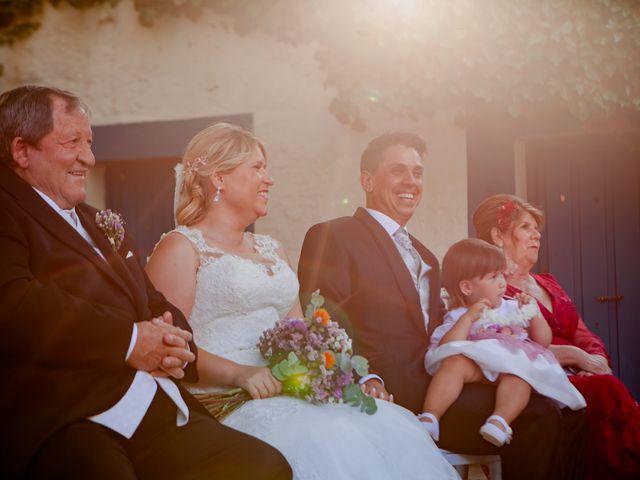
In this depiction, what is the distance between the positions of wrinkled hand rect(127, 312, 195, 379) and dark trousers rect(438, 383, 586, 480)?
164 cm

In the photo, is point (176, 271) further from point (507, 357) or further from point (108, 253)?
point (507, 357)

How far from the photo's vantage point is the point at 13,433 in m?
2.62

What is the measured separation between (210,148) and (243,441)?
64.8 inches

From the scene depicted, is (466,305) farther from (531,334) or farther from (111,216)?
A: (111,216)

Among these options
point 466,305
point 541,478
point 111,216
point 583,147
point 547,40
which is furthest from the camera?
point 583,147

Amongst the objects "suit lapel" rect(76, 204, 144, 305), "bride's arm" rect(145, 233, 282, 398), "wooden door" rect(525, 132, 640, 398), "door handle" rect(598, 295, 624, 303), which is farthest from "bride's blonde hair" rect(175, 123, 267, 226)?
"door handle" rect(598, 295, 624, 303)

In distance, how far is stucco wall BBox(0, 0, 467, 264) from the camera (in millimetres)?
6758

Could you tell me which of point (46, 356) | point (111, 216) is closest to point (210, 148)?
point (111, 216)

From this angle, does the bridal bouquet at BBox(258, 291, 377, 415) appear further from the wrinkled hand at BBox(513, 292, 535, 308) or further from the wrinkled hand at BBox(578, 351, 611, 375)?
the wrinkled hand at BBox(578, 351, 611, 375)

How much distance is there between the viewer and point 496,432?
12.5 ft

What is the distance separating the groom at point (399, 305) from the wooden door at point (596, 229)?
8.67 ft

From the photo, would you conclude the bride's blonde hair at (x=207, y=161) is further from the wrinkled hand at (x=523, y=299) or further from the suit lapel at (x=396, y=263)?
the wrinkled hand at (x=523, y=299)

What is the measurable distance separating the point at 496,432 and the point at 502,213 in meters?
1.77

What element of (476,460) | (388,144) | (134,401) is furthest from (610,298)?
(134,401)
